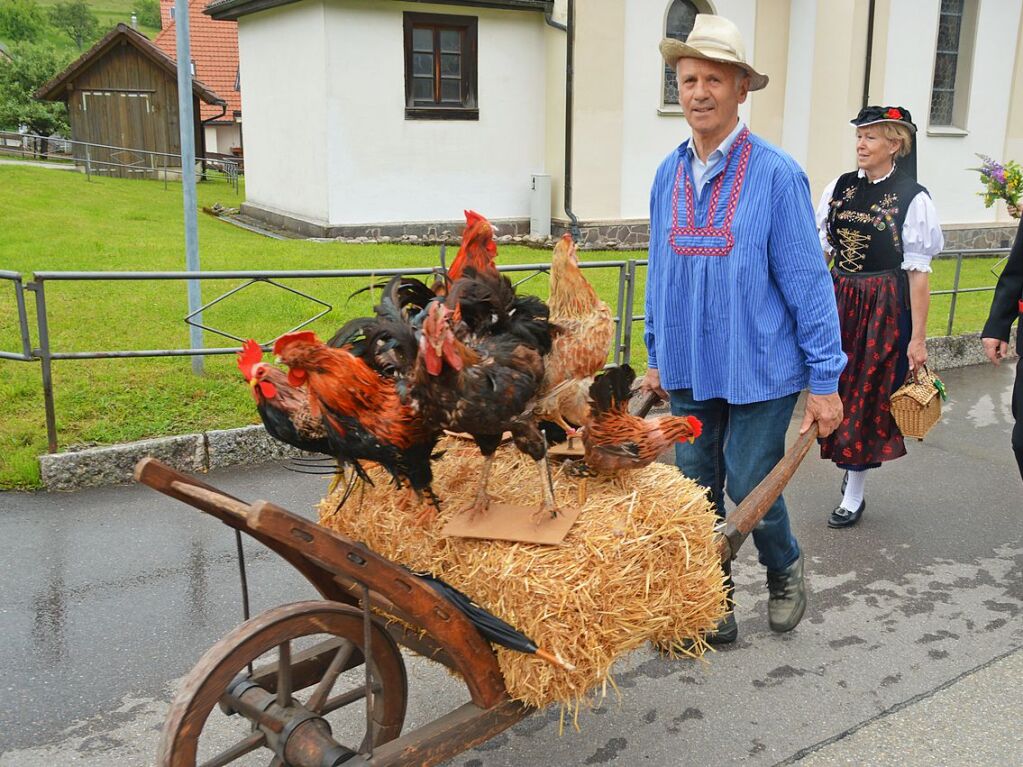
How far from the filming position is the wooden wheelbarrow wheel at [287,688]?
2.06 meters

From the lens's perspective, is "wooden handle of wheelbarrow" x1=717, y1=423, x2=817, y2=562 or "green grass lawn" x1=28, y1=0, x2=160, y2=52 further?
"green grass lawn" x1=28, y1=0, x2=160, y2=52

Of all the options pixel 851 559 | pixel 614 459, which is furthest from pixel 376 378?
pixel 851 559

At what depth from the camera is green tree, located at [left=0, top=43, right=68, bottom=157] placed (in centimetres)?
3888

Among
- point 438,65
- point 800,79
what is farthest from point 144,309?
point 800,79

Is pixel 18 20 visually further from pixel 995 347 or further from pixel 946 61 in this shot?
pixel 995 347

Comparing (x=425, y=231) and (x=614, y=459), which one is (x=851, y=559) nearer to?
(x=614, y=459)

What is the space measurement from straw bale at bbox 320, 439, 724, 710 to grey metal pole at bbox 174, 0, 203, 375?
3859 millimetres

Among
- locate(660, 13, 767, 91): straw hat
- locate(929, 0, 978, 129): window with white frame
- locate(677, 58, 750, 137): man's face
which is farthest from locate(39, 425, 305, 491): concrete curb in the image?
locate(929, 0, 978, 129): window with white frame

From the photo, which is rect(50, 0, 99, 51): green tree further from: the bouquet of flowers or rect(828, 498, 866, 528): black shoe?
rect(828, 498, 866, 528): black shoe

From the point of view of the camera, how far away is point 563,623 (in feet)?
7.64

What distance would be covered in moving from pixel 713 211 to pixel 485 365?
122cm

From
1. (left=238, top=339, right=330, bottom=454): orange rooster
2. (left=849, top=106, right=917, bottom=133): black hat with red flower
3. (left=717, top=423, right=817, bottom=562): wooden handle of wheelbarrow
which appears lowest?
(left=717, top=423, right=817, bottom=562): wooden handle of wheelbarrow

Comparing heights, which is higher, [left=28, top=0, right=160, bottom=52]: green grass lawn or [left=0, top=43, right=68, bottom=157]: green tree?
[left=28, top=0, right=160, bottom=52]: green grass lawn

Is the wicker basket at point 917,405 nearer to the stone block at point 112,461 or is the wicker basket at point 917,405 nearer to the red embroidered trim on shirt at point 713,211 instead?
the red embroidered trim on shirt at point 713,211
